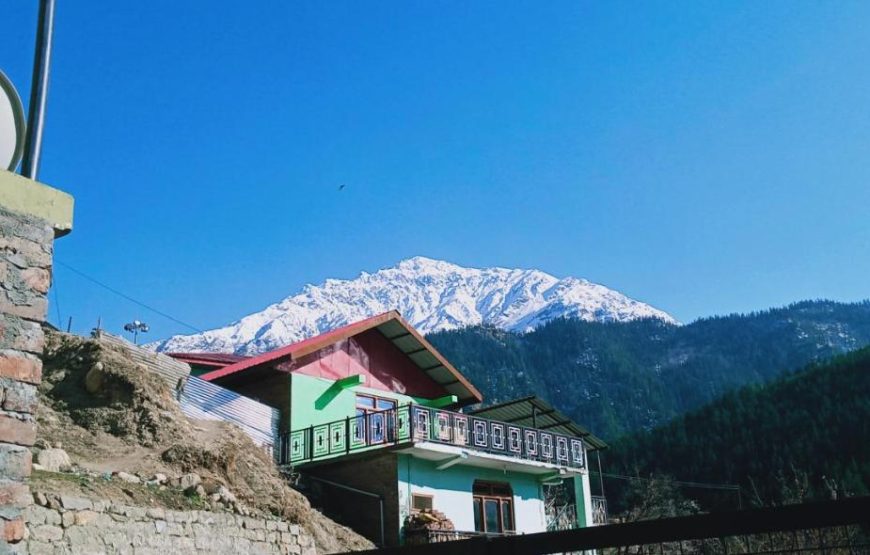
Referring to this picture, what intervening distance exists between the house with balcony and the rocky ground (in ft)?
7.40

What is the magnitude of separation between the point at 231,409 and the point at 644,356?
13742 centimetres

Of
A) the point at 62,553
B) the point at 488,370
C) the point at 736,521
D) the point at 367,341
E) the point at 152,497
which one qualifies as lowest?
the point at 736,521

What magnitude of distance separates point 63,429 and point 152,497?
123 inches

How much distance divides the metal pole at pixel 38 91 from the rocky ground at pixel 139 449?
25.1 ft

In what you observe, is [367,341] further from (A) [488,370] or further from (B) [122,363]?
(A) [488,370]

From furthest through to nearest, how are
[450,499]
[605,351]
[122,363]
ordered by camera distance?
[605,351] → [450,499] → [122,363]

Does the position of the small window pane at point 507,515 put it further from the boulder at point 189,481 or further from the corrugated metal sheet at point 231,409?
the boulder at point 189,481

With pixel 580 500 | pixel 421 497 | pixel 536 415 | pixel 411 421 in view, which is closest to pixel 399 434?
pixel 411 421

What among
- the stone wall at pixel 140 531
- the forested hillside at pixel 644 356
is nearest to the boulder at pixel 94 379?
the stone wall at pixel 140 531

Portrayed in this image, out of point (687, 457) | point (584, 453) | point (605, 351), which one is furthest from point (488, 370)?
point (584, 453)

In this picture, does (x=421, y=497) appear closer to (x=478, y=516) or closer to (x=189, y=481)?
(x=478, y=516)

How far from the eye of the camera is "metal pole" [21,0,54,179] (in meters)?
4.72

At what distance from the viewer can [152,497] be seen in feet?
40.2

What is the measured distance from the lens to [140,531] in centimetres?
1116
